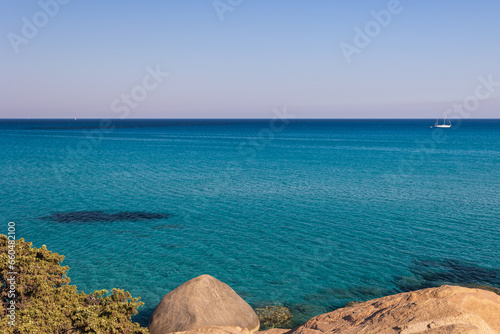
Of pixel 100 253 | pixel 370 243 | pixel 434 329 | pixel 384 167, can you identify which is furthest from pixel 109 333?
pixel 384 167

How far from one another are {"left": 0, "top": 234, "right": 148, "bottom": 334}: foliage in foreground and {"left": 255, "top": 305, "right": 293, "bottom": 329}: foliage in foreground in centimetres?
770

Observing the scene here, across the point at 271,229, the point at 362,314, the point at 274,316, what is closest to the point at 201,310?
the point at 274,316

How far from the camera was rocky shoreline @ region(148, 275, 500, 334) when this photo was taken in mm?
13062

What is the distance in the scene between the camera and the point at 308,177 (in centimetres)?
5931

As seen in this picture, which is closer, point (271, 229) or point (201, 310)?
point (201, 310)

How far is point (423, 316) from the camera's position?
13.5 metres

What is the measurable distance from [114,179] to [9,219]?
2099 cm

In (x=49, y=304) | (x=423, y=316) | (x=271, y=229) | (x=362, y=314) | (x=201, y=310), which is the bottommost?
(x=271, y=229)

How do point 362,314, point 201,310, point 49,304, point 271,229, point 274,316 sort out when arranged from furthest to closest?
point 271,229 → point 274,316 → point 201,310 → point 362,314 → point 49,304

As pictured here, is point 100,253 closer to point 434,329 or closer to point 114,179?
point 434,329

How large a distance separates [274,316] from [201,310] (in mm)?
4566

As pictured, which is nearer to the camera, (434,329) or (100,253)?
(434,329)

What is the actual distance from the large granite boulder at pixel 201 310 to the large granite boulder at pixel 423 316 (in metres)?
→ 4.23

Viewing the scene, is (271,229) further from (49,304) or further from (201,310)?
(49,304)
